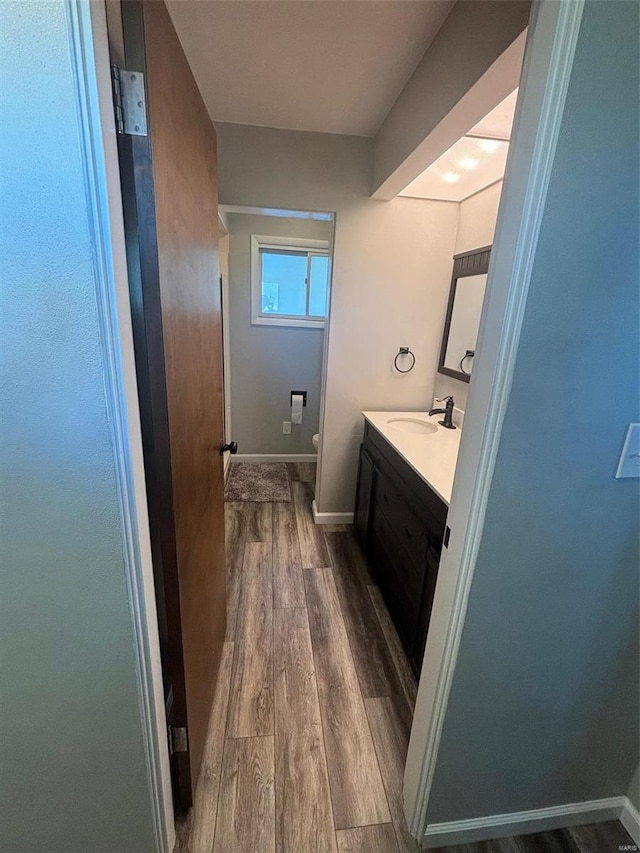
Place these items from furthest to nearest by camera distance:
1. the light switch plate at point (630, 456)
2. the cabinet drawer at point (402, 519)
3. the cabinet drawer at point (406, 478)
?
the cabinet drawer at point (402, 519) → the cabinet drawer at point (406, 478) → the light switch plate at point (630, 456)

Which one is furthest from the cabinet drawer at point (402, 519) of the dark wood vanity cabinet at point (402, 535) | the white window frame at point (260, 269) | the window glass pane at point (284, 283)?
the window glass pane at point (284, 283)

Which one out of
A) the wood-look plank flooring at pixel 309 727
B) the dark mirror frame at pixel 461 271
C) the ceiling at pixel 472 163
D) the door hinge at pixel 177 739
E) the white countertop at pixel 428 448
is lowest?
the wood-look plank flooring at pixel 309 727

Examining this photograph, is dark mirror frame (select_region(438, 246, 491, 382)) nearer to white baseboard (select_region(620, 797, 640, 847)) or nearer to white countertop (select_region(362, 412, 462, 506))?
white countertop (select_region(362, 412, 462, 506))

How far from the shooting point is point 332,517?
2.85 metres

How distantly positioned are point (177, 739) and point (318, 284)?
3424mm

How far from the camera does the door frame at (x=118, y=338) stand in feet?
1.85

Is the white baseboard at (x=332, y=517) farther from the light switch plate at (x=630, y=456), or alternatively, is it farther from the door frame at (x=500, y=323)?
the light switch plate at (x=630, y=456)

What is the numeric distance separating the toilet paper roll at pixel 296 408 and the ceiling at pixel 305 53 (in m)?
2.19

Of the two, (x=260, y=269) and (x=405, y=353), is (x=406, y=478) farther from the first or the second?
(x=260, y=269)

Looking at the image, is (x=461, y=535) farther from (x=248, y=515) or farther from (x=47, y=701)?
(x=248, y=515)

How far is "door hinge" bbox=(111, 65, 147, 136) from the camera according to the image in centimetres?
67

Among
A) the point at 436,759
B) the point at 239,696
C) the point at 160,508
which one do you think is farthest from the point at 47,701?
the point at 436,759

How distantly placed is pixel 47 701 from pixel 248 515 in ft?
6.72

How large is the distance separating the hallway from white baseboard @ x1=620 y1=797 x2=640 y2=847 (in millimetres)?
681
